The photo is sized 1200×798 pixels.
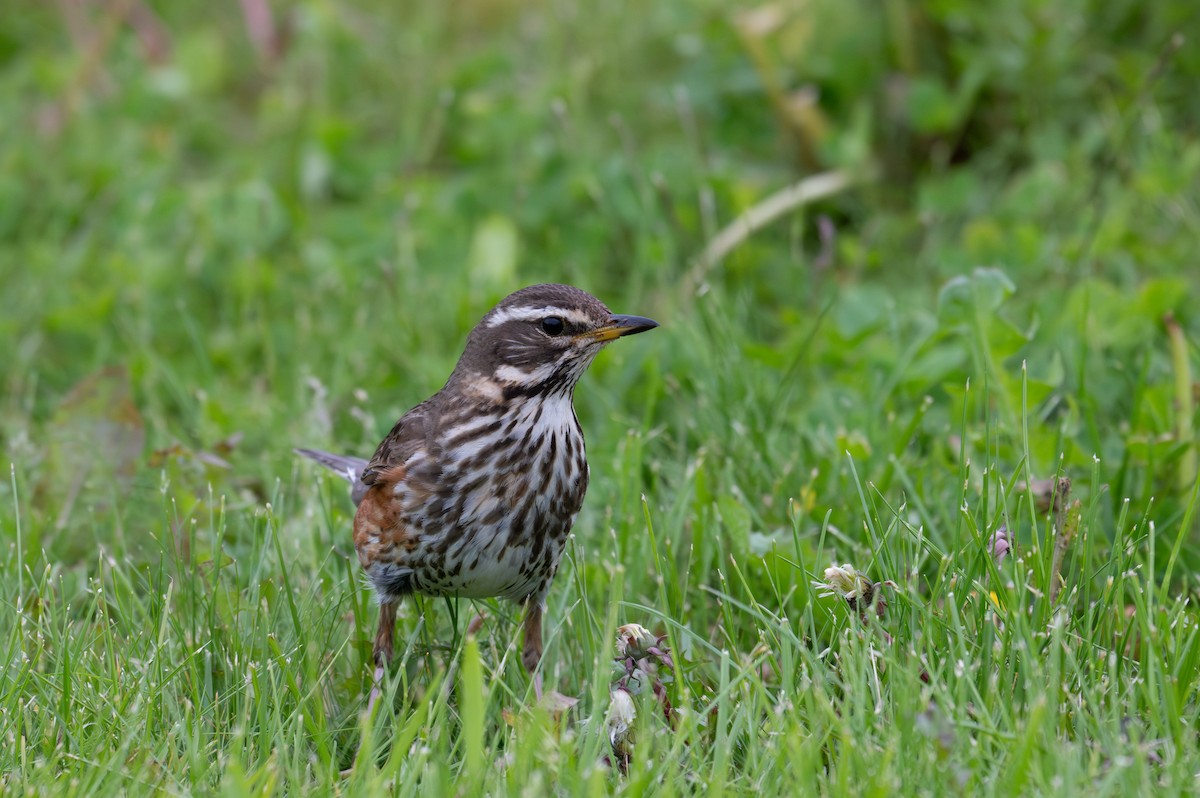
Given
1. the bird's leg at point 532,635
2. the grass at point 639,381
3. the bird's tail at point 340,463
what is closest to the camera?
the grass at point 639,381

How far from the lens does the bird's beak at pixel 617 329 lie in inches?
184

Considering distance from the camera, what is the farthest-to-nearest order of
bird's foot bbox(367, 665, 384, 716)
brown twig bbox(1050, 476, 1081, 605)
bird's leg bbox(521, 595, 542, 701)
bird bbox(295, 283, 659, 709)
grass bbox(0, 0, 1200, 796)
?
bird's leg bbox(521, 595, 542, 701)
bird bbox(295, 283, 659, 709)
brown twig bbox(1050, 476, 1081, 605)
bird's foot bbox(367, 665, 384, 716)
grass bbox(0, 0, 1200, 796)

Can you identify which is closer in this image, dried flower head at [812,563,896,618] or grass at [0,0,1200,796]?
grass at [0,0,1200,796]

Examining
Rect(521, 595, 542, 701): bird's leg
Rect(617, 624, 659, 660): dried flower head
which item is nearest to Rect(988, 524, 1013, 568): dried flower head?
Rect(617, 624, 659, 660): dried flower head

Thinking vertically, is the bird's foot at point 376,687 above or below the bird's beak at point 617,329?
below

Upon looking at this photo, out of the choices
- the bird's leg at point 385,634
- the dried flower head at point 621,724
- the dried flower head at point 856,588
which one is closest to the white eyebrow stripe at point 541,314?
the bird's leg at point 385,634

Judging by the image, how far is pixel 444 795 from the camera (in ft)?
11.4

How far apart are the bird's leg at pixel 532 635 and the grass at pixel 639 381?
8 cm

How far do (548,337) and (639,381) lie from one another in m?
1.92

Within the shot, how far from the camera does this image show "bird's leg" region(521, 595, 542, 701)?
464 centimetres

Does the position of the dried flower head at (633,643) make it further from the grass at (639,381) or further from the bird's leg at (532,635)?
the bird's leg at (532,635)

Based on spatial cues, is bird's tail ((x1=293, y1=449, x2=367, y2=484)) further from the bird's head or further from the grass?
the bird's head

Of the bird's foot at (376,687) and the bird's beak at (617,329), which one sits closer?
the bird's foot at (376,687)

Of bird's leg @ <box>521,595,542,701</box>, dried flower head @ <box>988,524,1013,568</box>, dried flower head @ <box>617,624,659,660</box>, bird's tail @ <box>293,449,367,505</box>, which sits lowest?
bird's leg @ <box>521,595,542,701</box>
